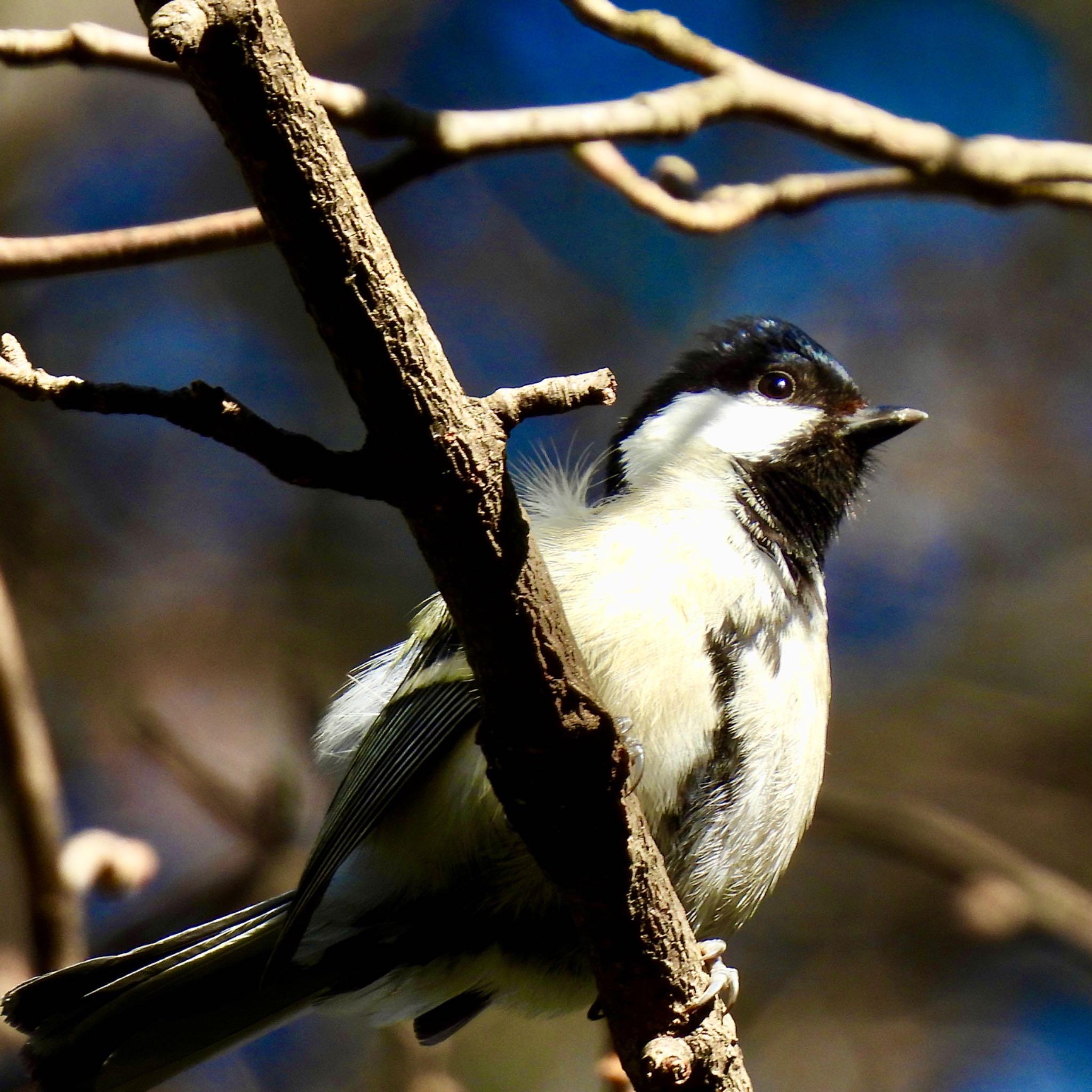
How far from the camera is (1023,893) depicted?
4.30m

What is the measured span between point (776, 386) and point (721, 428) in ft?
0.84

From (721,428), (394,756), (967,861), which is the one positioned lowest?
(967,861)

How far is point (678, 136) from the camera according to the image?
2551 mm

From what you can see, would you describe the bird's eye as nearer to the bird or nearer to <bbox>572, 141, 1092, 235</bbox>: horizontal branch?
the bird

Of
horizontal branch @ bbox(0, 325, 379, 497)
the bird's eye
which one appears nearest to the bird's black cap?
the bird's eye

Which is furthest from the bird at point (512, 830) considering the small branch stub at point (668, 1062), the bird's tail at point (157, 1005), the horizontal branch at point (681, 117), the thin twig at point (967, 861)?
the thin twig at point (967, 861)

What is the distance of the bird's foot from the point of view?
208 cm

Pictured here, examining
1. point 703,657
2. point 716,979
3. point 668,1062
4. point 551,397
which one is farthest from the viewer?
point 703,657

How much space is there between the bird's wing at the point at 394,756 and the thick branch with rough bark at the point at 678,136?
871 mm

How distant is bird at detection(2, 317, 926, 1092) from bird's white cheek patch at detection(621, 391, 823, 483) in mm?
19

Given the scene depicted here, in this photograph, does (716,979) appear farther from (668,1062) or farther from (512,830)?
(512,830)

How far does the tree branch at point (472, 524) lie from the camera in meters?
1.37

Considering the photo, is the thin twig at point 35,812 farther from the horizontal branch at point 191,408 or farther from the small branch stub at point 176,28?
the small branch stub at point 176,28

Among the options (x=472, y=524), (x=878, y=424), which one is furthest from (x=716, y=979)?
(x=878, y=424)
